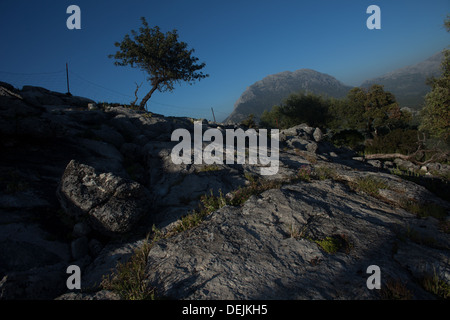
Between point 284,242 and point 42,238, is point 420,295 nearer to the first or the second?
point 284,242

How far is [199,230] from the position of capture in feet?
20.1

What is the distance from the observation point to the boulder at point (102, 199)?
6.55m

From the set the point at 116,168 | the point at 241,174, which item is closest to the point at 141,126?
the point at 116,168

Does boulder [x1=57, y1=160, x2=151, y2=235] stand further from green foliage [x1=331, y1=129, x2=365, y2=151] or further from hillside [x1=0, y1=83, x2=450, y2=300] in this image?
green foliage [x1=331, y1=129, x2=365, y2=151]

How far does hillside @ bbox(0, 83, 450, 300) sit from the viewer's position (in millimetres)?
4129

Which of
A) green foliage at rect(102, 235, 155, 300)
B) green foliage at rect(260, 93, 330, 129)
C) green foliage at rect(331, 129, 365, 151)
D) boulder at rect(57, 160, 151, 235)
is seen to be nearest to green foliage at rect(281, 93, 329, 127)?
green foliage at rect(260, 93, 330, 129)

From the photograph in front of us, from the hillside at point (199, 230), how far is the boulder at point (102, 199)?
35 mm

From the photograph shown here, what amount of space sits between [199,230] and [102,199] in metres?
3.62

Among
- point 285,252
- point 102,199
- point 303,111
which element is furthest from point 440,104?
point 303,111

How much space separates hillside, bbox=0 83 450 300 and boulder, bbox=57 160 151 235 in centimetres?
4

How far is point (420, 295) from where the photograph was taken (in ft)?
11.8

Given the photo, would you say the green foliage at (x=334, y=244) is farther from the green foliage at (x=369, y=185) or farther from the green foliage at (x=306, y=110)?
the green foliage at (x=306, y=110)

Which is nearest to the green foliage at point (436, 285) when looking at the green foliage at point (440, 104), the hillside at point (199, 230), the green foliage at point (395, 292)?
the hillside at point (199, 230)
